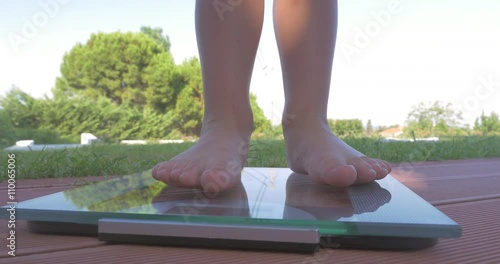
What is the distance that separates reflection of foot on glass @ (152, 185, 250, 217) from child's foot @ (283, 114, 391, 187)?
16 cm

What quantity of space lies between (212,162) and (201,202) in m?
0.17

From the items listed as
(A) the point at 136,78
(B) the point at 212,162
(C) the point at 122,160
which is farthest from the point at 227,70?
(A) the point at 136,78

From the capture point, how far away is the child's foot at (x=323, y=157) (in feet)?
2.64

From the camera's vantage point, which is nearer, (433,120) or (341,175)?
(341,175)

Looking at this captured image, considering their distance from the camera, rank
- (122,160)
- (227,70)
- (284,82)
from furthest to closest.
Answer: (122,160) → (284,82) → (227,70)

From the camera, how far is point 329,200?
708 mm

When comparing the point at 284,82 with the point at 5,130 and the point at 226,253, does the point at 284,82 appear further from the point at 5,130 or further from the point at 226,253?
the point at 5,130

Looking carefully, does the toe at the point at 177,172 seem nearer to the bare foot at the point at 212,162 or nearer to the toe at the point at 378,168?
the bare foot at the point at 212,162

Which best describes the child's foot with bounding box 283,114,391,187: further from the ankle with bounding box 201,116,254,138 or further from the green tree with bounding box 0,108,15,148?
the green tree with bounding box 0,108,15,148

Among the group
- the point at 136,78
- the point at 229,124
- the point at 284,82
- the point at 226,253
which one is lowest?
the point at 226,253

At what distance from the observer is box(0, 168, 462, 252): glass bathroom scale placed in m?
0.54

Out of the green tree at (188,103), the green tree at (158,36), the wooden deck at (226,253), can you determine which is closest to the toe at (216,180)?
the wooden deck at (226,253)

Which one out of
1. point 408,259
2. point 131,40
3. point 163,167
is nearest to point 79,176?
point 163,167

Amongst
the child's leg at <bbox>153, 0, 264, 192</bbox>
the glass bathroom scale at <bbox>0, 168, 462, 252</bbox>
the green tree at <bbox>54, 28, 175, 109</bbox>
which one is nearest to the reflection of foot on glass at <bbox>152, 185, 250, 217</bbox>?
the glass bathroom scale at <bbox>0, 168, 462, 252</bbox>
